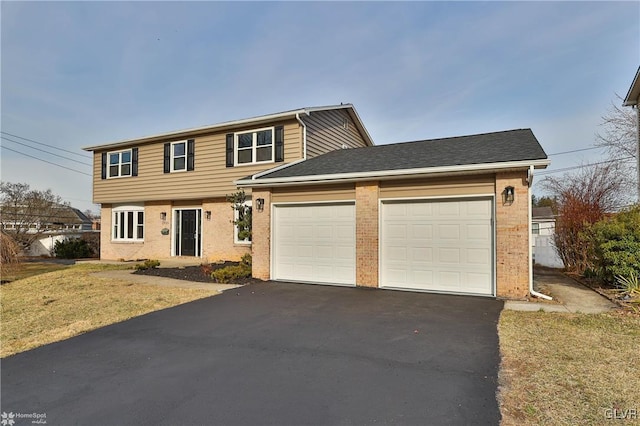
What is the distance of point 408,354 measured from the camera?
169 inches

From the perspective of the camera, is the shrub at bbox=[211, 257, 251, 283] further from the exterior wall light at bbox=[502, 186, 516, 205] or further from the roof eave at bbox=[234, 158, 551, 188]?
the exterior wall light at bbox=[502, 186, 516, 205]

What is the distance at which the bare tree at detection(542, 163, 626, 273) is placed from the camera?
1205 centimetres

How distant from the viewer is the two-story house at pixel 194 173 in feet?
43.7

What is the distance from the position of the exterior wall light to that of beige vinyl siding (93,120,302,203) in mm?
7218

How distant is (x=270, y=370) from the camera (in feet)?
12.6

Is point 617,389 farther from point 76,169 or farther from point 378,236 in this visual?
point 76,169

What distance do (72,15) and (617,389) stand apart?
14319 mm

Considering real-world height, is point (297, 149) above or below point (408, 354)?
above

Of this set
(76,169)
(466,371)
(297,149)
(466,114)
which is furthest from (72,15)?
(76,169)

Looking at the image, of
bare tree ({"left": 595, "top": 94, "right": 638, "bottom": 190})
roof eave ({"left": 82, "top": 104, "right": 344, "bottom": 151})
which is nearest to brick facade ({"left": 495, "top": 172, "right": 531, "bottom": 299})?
roof eave ({"left": 82, "top": 104, "right": 344, "bottom": 151})

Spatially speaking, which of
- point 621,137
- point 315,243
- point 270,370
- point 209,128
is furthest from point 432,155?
point 621,137

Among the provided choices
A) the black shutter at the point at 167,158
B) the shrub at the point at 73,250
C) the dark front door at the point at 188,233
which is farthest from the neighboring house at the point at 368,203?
the shrub at the point at 73,250

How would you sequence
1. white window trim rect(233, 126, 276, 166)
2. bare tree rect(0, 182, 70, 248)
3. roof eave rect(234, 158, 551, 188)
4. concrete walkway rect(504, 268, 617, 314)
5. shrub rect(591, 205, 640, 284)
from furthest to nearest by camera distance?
bare tree rect(0, 182, 70, 248), white window trim rect(233, 126, 276, 166), shrub rect(591, 205, 640, 284), roof eave rect(234, 158, 551, 188), concrete walkway rect(504, 268, 617, 314)

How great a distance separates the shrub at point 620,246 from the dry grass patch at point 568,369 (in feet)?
9.50
